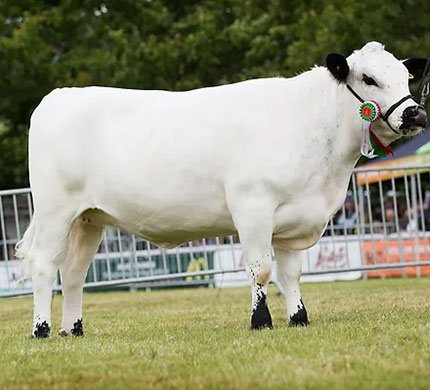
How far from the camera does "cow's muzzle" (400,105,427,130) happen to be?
8438 millimetres

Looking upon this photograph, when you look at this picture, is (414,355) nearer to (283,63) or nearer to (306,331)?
(306,331)

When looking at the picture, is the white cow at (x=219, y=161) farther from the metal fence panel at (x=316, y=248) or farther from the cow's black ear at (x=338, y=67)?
the metal fence panel at (x=316, y=248)

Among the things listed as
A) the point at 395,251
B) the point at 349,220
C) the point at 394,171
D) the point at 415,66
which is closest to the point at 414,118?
the point at 415,66

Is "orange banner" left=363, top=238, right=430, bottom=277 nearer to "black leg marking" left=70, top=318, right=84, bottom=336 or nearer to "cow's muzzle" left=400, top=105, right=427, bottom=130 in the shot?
"black leg marking" left=70, top=318, right=84, bottom=336

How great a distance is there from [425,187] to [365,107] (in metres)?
22.7

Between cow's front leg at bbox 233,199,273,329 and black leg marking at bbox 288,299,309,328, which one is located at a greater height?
cow's front leg at bbox 233,199,273,329

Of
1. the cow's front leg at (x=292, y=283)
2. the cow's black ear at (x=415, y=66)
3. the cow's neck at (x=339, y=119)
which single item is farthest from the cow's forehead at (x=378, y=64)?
the cow's front leg at (x=292, y=283)

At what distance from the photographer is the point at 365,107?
28.8 feet

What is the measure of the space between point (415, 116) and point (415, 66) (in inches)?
39.7

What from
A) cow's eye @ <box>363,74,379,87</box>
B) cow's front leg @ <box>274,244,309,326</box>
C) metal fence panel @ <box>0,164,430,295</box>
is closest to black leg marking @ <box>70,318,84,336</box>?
cow's front leg @ <box>274,244,309,326</box>

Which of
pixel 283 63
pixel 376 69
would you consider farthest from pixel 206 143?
pixel 283 63

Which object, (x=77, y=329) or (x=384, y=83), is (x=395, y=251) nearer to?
(x=77, y=329)

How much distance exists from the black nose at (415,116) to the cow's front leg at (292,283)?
5.18 ft

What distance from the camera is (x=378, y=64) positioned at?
28.7ft
